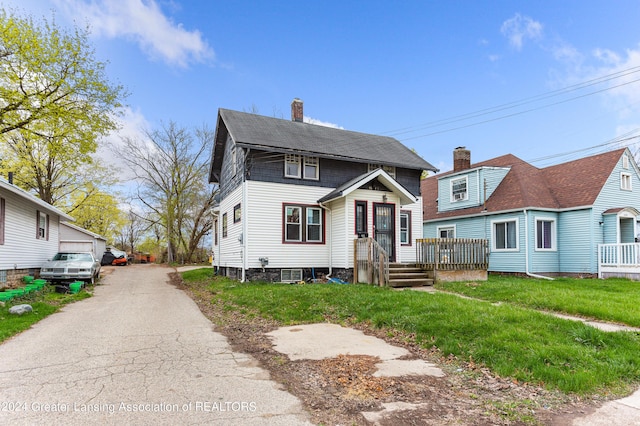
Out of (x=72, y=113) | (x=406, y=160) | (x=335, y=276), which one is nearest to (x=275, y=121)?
(x=406, y=160)

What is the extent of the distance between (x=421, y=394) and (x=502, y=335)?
224 cm

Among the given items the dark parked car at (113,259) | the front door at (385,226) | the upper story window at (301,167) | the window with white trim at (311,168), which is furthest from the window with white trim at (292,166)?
the dark parked car at (113,259)

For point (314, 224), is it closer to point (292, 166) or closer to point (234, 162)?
point (292, 166)

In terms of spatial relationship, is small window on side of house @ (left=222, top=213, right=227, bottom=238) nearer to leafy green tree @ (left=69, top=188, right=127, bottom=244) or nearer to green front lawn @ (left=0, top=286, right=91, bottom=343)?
green front lawn @ (left=0, top=286, right=91, bottom=343)

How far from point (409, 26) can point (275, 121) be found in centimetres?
751

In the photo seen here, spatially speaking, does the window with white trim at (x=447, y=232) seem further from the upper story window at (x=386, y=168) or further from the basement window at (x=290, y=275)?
the basement window at (x=290, y=275)

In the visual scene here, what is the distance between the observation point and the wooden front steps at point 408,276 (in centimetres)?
1301

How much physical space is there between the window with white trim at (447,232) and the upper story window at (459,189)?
1677mm

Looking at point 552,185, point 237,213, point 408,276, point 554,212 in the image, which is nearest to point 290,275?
point 237,213

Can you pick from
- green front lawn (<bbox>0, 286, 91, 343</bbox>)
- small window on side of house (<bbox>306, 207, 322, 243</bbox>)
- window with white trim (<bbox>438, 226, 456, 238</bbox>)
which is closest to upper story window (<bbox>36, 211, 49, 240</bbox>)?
green front lawn (<bbox>0, 286, 91, 343</bbox>)

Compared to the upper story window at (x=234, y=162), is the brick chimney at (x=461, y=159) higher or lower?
higher

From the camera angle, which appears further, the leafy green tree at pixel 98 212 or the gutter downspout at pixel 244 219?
the leafy green tree at pixel 98 212

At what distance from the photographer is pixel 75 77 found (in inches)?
746

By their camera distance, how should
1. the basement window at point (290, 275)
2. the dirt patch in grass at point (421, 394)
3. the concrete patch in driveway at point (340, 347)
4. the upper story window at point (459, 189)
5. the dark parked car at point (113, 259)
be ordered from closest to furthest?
the dirt patch in grass at point (421, 394) → the concrete patch in driveway at point (340, 347) → the basement window at point (290, 275) → the upper story window at point (459, 189) → the dark parked car at point (113, 259)
